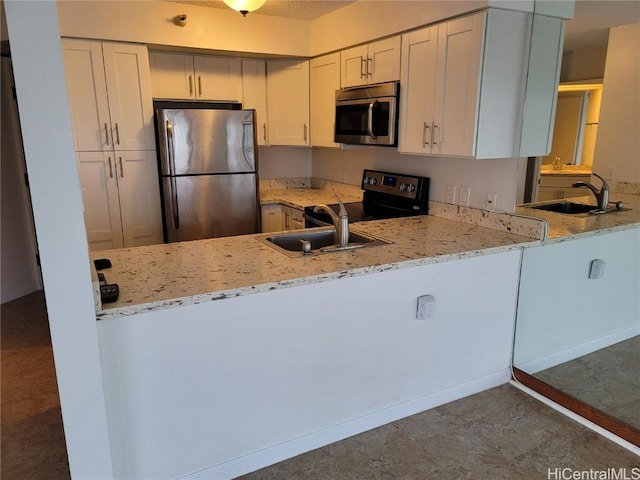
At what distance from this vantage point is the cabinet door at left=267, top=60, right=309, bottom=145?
3.81 meters

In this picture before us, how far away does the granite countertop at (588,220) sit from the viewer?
Result: 2.48 m

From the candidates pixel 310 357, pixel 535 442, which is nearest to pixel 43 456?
pixel 310 357

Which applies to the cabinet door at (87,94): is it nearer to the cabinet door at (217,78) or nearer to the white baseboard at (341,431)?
the cabinet door at (217,78)

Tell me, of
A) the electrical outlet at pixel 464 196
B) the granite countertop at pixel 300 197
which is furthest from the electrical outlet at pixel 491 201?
the granite countertop at pixel 300 197

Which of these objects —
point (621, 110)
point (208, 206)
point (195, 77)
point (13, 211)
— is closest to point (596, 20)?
point (621, 110)

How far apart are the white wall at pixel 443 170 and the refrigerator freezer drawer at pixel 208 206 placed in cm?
92

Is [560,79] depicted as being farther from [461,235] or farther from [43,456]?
[43,456]

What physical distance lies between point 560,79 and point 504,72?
282 millimetres

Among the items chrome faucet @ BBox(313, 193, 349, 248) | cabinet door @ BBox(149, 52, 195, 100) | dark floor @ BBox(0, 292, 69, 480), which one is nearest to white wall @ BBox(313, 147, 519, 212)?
chrome faucet @ BBox(313, 193, 349, 248)

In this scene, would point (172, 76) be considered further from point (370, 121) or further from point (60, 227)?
point (60, 227)

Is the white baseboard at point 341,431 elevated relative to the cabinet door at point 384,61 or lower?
lower

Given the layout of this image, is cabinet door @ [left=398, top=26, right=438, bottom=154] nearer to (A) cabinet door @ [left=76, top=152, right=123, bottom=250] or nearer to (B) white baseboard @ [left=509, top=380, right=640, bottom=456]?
(B) white baseboard @ [left=509, top=380, right=640, bottom=456]

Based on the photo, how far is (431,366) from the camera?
2295 mm

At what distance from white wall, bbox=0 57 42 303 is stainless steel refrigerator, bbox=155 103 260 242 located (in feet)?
4.89
